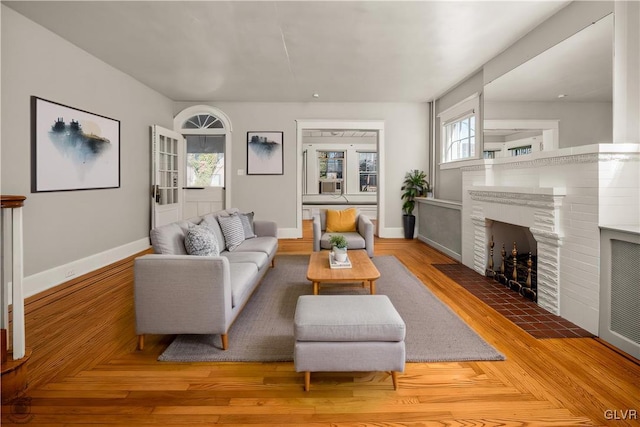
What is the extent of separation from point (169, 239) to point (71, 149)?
7.73ft

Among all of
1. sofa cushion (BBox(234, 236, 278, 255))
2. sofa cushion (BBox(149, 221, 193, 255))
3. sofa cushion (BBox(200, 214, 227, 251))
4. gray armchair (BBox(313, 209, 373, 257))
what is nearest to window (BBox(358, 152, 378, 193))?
gray armchair (BBox(313, 209, 373, 257))

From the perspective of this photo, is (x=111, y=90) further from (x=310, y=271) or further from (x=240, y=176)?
(x=310, y=271)

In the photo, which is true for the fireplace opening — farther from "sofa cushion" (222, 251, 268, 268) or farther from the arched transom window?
the arched transom window

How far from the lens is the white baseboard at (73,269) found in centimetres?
354

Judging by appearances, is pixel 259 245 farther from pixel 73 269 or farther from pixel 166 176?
pixel 166 176

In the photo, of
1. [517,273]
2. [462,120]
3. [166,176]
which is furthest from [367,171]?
[517,273]

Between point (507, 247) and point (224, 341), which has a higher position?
point (507, 247)

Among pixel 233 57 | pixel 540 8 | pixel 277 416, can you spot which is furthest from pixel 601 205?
pixel 233 57

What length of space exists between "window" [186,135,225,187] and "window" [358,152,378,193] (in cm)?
492

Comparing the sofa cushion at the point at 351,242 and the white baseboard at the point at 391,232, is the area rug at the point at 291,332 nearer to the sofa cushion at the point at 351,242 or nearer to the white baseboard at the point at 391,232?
the sofa cushion at the point at 351,242

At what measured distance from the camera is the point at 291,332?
267cm

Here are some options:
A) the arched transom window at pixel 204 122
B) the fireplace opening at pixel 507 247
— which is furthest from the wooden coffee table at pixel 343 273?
the arched transom window at pixel 204 122

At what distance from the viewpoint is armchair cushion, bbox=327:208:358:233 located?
17.2ft

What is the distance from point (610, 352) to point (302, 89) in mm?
5372
